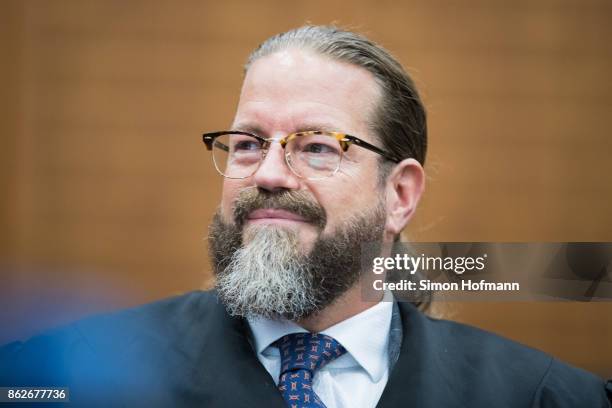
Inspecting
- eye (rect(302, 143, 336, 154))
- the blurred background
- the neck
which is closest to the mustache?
eye (rect(302, 143, 336, 154))

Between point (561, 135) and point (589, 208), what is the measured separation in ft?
1.41

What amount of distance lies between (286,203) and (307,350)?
1.26 feet

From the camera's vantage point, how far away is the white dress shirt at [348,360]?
170cm

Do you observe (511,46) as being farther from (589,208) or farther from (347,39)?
(347,39)

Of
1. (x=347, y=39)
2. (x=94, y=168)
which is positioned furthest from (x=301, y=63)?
(x=94, y=168)

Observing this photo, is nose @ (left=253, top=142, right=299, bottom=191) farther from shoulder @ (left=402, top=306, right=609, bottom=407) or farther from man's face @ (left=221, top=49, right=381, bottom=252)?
shoulder @ (left=402, top=306, right=609, bottom=407)

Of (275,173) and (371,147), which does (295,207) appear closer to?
(275,173)

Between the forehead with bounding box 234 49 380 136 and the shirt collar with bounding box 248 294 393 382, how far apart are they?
1.69ft

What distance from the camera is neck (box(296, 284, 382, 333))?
180 cm

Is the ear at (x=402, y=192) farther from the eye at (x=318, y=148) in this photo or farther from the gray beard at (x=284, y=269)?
the eye at (x=318, y=148)

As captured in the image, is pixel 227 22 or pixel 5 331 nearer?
pixel 5 331

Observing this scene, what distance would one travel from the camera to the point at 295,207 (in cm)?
170

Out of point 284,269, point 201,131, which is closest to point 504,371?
point 284,269

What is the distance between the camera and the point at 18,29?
3.73 metres
